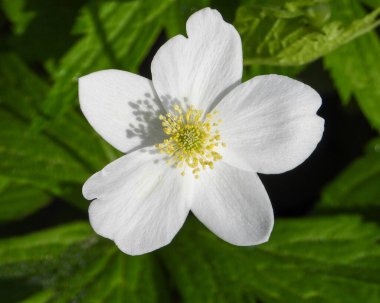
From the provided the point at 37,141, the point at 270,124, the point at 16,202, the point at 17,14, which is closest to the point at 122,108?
the point at 270,124

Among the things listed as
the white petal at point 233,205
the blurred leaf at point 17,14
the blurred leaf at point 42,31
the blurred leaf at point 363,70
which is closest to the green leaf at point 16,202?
the blurred leaf at point 42,31

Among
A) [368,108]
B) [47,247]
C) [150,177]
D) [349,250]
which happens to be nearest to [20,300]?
[47,247]

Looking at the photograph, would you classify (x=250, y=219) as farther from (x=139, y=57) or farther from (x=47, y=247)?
(x=47, y=247)

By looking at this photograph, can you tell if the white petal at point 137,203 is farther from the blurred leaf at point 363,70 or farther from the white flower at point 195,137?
the blurred leaf at point 363,70

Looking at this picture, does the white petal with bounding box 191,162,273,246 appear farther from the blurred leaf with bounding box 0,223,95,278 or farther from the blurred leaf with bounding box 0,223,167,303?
the blurred leaf with bounding box 0,223,95,278

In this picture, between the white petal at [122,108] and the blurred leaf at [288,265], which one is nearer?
the white petal at [122,108]

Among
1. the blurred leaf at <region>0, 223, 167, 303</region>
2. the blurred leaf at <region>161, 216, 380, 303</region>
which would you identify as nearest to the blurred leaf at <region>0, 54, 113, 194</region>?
the blurred leaf at <region>0, 223, 167, 303</region>
